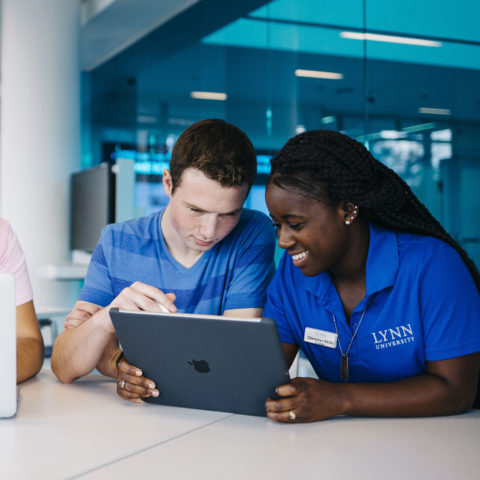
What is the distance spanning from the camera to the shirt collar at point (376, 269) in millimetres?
1526

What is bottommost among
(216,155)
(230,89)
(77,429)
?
(77,429)

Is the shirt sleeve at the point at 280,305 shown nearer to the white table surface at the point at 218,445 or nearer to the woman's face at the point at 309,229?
the woman's face at the point at 309,229

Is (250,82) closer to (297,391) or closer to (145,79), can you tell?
(145,79)

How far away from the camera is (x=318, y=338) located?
62.8 inches

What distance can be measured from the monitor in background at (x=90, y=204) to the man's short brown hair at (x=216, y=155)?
111 inches

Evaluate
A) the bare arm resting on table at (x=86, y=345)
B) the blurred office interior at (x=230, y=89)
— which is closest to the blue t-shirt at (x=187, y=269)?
the bare arm resting on table at (x=86, y=345)

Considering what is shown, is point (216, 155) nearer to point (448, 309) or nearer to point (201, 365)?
point (201, 365)

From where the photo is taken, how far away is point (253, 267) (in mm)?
1909

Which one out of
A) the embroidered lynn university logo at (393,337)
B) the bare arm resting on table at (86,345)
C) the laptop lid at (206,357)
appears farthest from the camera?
the bare arm resting on table at (86,345)

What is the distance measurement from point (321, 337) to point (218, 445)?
1.56ft

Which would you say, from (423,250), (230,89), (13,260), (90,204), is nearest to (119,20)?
(230,89)

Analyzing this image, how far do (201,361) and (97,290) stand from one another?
24.8 inches

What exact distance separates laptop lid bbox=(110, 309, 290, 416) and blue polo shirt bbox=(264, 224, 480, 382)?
1.02 ft

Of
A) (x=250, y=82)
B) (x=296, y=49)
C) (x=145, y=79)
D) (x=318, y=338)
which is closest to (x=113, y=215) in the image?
(x=250, y=82)
